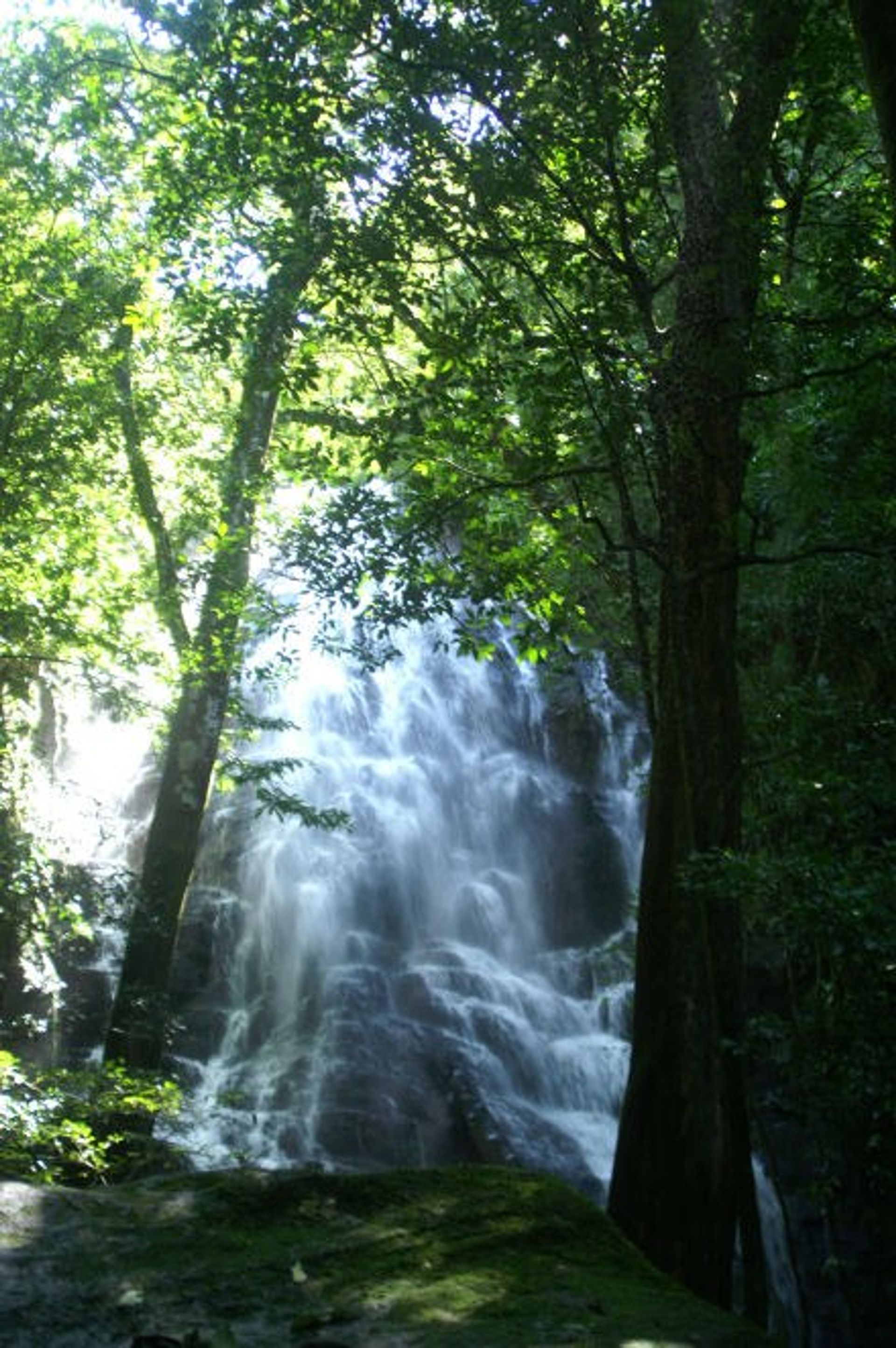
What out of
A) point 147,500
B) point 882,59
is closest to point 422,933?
point 147,500

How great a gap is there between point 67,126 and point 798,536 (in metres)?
8.58

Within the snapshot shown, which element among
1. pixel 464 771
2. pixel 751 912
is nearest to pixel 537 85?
pixel 751 912

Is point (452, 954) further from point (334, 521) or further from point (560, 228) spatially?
point (560, 228)

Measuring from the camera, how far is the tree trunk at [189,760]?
10.0 meters

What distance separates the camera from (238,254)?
7609 millimetres

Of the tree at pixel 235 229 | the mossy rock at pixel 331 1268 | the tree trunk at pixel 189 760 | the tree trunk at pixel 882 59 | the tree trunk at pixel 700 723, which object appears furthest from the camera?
the tree trunk at pixel 189 760

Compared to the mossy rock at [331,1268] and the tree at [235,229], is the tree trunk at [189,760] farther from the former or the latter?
the mossy rock at [331,1268]

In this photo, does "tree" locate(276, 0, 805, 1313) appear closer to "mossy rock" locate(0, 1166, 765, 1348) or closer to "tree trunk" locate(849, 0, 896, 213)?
"mossy rock" locate(0, 1166, 765, 1348)

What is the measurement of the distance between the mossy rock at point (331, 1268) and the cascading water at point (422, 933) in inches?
234

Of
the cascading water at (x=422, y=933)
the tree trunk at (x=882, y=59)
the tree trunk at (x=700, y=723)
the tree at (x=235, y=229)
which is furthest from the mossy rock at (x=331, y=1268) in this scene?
the cascading water at (x=422, y=933)

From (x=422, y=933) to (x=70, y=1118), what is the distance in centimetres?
1115

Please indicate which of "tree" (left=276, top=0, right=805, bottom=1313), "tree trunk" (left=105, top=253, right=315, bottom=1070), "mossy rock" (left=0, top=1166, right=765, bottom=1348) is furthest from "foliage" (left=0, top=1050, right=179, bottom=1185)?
"tree" (left=276, top=0, right=805, bottom=1313)

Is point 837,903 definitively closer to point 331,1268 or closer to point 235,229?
point 331,1268

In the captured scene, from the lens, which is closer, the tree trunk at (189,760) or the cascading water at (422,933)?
the tree trunk at (189,760)
